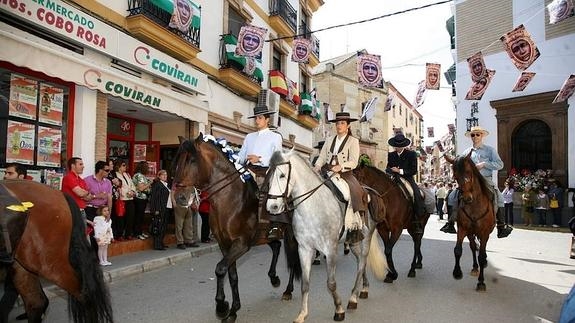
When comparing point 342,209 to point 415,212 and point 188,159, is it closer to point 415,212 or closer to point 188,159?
point 188,159

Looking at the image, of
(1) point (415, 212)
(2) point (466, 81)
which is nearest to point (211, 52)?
(1) point (415, 212)

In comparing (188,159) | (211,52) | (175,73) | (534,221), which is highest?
(211,52)

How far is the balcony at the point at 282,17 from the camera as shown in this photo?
650 inches

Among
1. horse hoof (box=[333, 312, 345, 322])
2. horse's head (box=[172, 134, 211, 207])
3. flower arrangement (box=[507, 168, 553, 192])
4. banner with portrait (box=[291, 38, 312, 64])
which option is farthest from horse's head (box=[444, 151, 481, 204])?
flower arrangement (box=[507, 168, 553, 192])

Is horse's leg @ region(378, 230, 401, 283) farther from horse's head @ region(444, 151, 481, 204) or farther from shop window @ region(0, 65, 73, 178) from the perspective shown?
shop window @ region(0, 65, 73, 178)

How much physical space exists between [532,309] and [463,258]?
387 cm

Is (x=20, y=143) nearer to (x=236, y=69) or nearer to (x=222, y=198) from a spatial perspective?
(x=222, y=198)

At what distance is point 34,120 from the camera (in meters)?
7.59

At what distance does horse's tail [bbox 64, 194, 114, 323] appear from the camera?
374 cm

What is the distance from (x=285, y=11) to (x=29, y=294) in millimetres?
16055

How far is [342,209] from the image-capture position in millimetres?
5027

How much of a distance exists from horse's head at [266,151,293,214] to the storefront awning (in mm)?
4550

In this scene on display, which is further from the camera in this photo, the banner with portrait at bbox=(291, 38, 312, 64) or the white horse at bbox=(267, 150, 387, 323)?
the banner with portrait at bbox=(291, 38, 312, 64)

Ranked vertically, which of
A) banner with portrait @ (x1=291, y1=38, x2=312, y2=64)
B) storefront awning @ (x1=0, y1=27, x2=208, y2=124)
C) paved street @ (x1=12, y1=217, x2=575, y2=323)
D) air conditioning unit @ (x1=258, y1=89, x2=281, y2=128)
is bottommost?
paved street @ (x1=12, y1=217, x2=575, y2=323)
